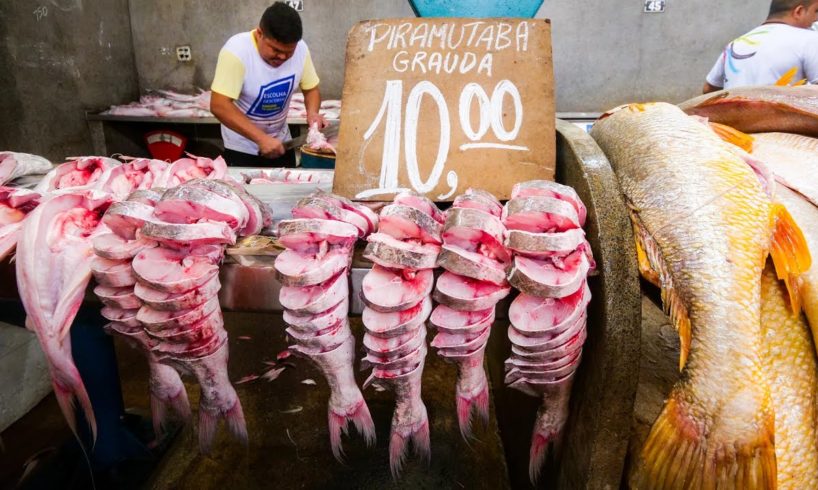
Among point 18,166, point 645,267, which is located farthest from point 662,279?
A: point 18,166

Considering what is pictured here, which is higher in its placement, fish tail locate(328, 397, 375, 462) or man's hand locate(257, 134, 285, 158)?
man's hand locate(257, 134, 285, 158)

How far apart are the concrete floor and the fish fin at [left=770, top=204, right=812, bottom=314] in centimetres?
114

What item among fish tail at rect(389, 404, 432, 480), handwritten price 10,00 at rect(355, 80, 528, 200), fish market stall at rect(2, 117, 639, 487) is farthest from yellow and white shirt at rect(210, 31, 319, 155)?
fish tail at rect(389, 404, 432, 480)

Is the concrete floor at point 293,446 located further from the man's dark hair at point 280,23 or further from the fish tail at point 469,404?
the man's dark hair at point 280,23

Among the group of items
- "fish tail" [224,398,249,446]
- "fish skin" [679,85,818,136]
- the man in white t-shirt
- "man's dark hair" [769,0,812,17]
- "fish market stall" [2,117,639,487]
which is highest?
"man's dark hair" [769,0,812,17]

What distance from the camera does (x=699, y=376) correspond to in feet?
2.84

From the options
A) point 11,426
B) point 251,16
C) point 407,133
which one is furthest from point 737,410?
point 251,16

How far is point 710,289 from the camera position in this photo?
907 millimetres

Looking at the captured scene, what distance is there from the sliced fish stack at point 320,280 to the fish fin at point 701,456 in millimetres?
695

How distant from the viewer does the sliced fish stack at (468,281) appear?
92 centimetres

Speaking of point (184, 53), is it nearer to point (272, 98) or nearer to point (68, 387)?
point (272, 98)

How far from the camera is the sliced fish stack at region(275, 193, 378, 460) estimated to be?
95 centimetres

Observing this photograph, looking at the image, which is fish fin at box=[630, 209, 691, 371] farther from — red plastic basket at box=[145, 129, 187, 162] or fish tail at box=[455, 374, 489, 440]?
red plastic basket at box=[145, 129, 187, 162]

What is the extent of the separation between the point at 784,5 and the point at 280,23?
151 inches
